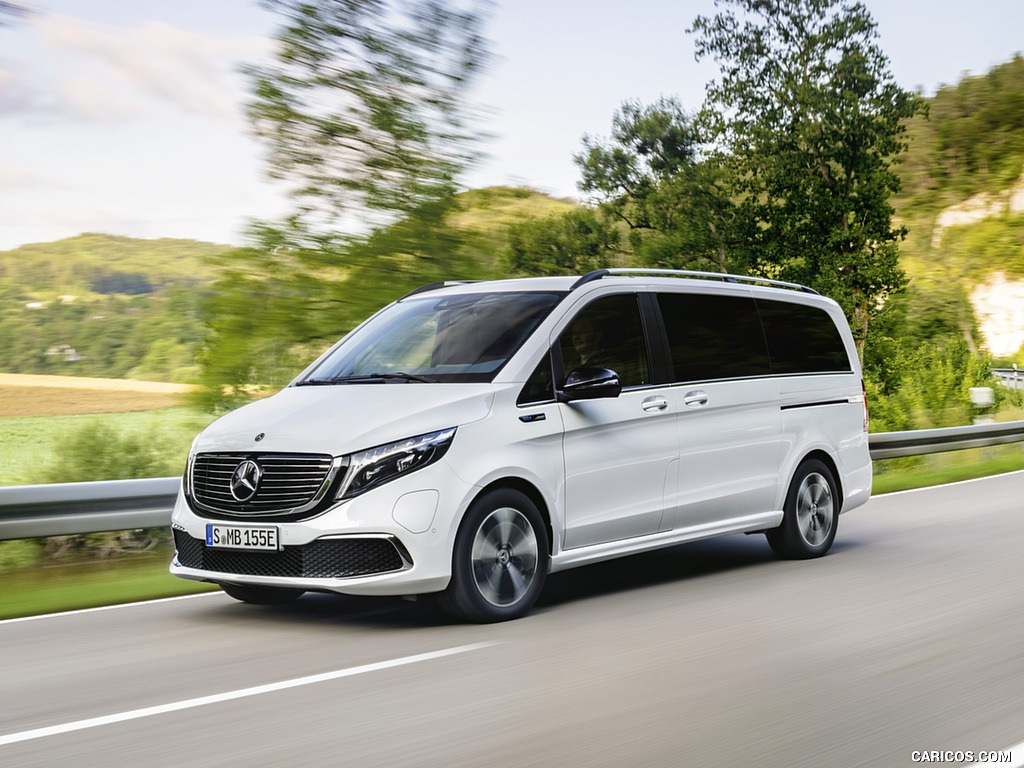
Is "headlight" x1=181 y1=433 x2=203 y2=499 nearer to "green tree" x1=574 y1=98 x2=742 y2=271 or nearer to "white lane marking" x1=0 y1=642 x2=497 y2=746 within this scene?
"white lane marking" x1=0 y1=642 x2=497 y2=746

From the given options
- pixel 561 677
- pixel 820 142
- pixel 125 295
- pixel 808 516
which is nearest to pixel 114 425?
pixel 808 516

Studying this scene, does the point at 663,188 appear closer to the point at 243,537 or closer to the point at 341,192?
the point at 341,192

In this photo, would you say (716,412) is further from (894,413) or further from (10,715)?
(894,413)

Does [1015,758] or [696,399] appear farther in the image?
[696,399]

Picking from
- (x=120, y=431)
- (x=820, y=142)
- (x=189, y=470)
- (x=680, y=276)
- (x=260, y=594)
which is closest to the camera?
(x=189, y=470)

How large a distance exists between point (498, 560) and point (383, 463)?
0.87m

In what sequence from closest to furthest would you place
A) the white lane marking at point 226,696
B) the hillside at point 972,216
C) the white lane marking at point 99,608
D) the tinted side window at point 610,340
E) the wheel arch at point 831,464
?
the white lane marking at point 226,696
the white lane marking at point 99,608
the tinted side window at point 610,340
the wheel arch at point 831,464
the hillside at point 972,216

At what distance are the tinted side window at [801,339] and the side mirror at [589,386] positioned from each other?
2.23 m

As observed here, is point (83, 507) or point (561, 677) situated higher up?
point (83, 507)

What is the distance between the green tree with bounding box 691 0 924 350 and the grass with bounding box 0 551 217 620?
36.5 metres

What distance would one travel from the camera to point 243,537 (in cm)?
651

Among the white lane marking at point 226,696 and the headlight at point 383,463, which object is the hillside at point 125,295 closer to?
the headlight at point 383,463

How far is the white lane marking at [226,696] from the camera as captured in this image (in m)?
4.71

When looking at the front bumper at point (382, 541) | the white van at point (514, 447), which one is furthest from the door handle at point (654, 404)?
the front bumper at point (382, 541)
